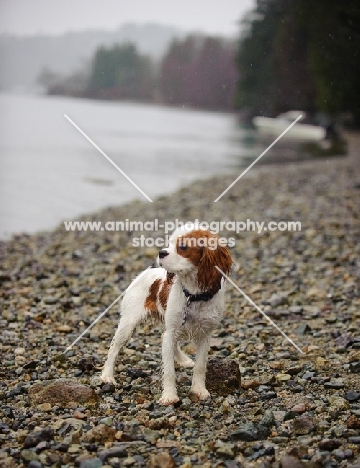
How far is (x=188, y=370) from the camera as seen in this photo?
5.51 metres

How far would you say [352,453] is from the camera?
3.84 m

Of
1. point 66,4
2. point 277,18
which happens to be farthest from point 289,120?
point 66,4

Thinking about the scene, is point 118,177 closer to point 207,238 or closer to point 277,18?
point 207,238

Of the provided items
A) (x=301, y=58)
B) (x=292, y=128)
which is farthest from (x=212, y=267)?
(x=301, y=58)

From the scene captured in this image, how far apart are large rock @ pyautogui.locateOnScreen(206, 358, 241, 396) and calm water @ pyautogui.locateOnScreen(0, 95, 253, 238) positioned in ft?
31.6

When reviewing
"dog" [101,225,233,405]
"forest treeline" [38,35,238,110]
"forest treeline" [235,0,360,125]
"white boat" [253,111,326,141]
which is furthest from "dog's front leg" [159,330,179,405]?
"white boat" [253,111,326,141]

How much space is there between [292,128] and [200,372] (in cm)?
5074

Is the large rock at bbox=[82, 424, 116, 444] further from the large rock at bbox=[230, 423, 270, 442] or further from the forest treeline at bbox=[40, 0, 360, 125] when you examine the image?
the forest treeline at bbox=[40, 0, 360, 125]

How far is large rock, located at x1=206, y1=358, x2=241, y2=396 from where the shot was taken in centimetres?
496

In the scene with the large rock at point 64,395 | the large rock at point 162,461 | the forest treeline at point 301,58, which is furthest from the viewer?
the forest treeline at point 301,58

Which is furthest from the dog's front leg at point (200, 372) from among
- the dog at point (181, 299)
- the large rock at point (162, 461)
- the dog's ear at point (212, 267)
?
the large rock at point (162, 461)

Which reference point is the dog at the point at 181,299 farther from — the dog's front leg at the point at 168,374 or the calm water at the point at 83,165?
the calm water at the point at 83,165

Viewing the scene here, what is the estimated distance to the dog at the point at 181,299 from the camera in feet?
14.8

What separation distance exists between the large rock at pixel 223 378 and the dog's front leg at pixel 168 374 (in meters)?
0.35
